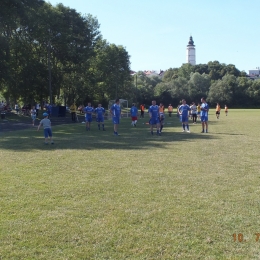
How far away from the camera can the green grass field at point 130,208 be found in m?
4.63

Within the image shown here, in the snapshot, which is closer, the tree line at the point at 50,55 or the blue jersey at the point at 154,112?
the blue jersey at the point at 154,112

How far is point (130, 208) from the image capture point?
624 centimetres

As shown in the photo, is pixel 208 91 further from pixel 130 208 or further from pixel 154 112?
pixel 130 208

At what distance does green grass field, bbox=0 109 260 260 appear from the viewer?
4.63 meters

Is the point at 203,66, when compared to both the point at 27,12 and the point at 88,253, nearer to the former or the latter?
the point at 27,12

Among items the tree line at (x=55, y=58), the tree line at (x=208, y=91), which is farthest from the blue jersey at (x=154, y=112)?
the tree line at (x=208, y=91)

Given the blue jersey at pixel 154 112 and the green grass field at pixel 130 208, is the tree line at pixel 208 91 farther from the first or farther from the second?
the green grass field at pixel 130 208

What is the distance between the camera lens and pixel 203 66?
125m

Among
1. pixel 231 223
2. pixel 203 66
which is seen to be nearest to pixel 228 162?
pixel 231 223
